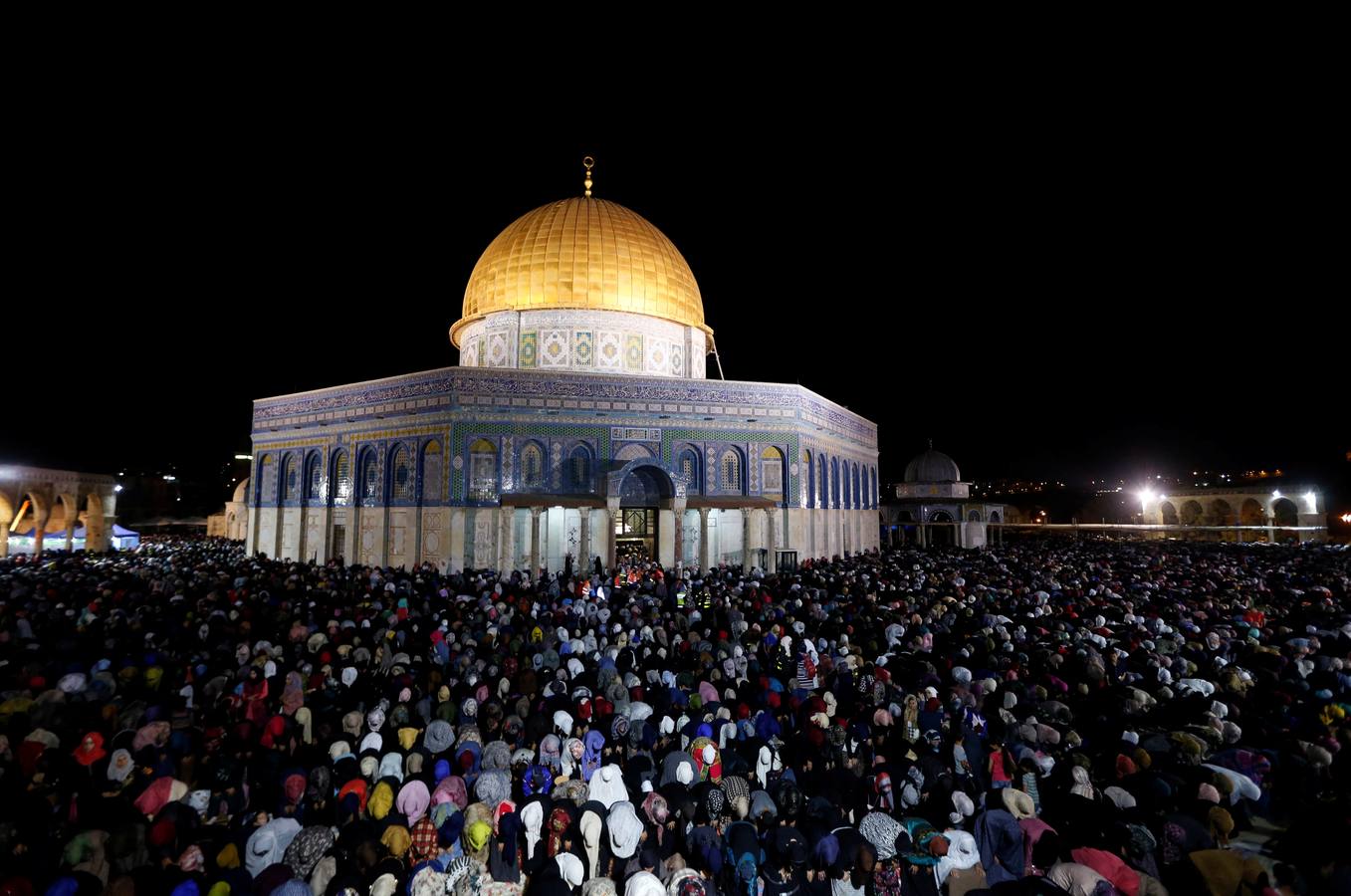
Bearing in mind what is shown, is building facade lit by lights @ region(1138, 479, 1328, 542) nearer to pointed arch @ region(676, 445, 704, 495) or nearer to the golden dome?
pointed arch @ region(676, 445, 704, 495)

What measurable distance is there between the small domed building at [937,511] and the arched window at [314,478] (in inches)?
1204

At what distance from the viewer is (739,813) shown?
4961 millimetres

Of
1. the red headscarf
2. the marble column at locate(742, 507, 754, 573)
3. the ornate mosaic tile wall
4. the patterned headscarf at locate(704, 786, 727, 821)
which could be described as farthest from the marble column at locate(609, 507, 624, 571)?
the patterned headscarf at locate(704, 786, 727, 821)

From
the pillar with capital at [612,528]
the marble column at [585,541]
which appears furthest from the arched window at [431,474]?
the pillar with capital at [612,528]

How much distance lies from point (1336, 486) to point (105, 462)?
257 ft

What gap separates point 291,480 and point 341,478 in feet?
9.22

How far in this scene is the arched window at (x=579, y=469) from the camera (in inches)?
807

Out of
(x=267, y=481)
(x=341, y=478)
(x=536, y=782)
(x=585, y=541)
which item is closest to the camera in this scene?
(x=536, y=782)

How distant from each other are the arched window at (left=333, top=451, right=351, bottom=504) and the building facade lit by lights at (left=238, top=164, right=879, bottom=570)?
0.07m

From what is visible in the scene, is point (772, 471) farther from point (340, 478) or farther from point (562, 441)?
point (340, 478)

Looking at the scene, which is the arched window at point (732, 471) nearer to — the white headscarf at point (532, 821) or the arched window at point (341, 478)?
the arched window at point (341, 478)

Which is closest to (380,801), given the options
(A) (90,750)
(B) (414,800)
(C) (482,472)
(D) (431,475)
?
(B) (414,800)

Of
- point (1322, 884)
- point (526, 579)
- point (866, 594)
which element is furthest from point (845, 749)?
point (526, 579)

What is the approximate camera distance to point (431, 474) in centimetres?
2044
